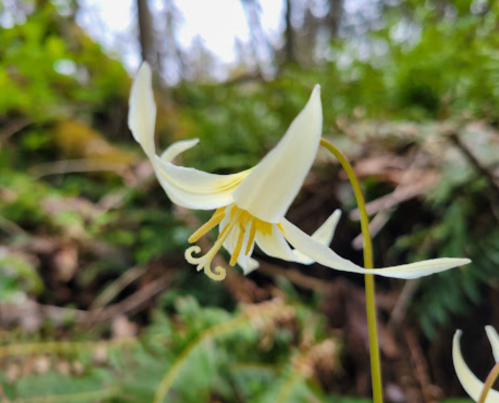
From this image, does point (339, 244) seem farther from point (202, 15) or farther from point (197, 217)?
point (202, 15)

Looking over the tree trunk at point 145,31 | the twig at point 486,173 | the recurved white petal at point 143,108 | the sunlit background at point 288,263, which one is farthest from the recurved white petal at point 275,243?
the tree trunk at point 145,31

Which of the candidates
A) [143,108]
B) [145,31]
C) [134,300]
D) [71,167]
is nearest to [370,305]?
[143,108]

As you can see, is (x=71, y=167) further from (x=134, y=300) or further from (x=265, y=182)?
(x=265, y=182)

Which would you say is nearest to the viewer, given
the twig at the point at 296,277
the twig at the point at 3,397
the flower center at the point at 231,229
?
the flower center at the point at 231,229

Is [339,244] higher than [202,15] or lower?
lower

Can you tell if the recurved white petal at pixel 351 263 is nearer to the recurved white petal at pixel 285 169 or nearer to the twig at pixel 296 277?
the recurved white petal at pixel 285 169

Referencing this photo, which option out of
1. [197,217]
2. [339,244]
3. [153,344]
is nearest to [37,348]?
[153,344]
